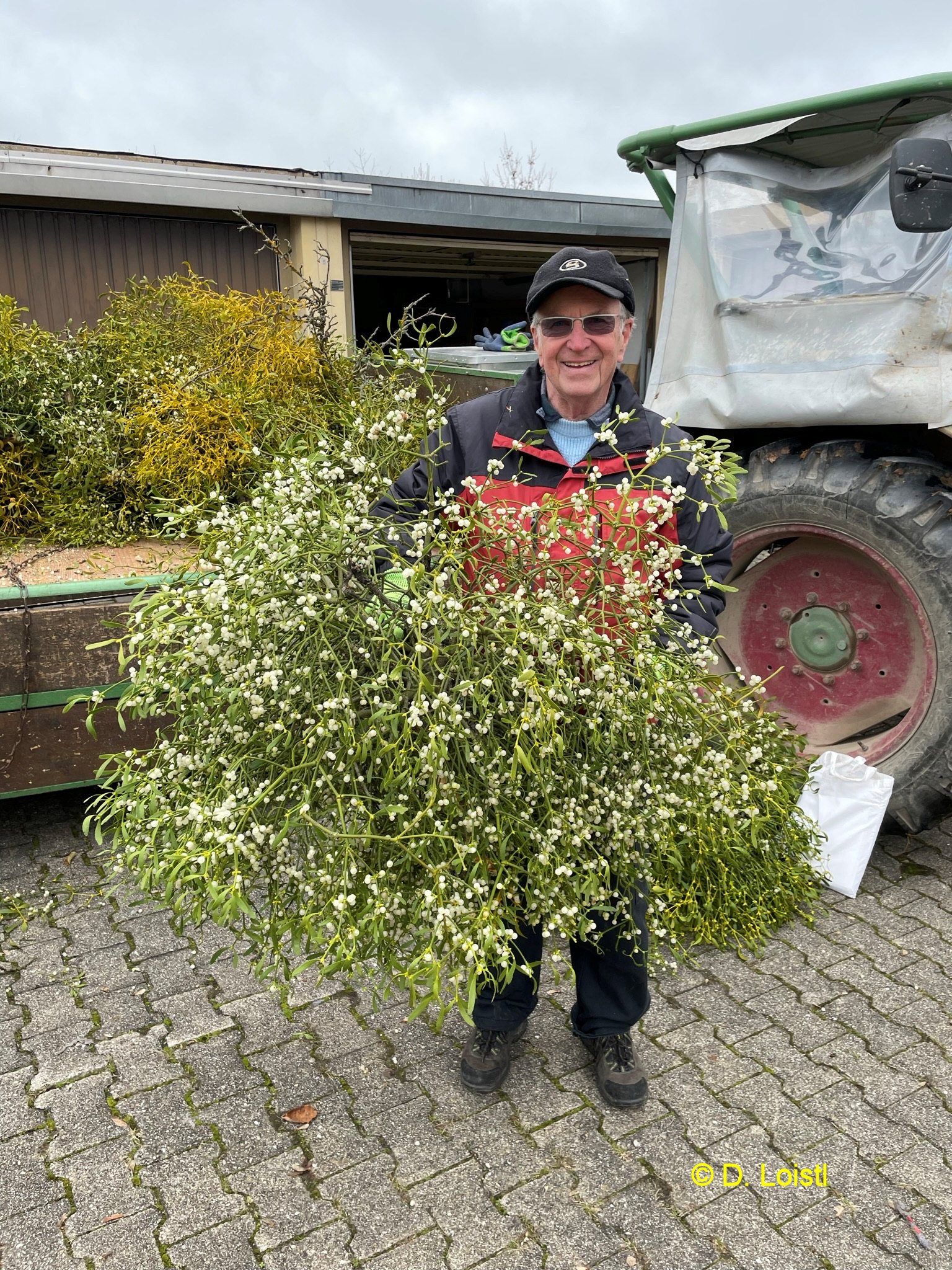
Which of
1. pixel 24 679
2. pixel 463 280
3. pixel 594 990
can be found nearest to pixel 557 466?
pixel 594 990

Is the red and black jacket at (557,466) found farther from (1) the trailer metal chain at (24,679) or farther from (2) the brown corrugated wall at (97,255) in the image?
(2) the brown corrugated wall at (97,255)

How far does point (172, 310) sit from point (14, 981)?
3.58 meters

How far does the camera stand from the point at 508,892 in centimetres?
190

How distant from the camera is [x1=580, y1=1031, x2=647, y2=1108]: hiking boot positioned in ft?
8.58

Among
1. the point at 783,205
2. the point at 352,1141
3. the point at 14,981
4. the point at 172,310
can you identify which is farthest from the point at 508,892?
the point at 172,310

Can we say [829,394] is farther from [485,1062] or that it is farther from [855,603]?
[485,1062]

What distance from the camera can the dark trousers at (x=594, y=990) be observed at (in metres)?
2.59

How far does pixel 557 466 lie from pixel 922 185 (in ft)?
5.51

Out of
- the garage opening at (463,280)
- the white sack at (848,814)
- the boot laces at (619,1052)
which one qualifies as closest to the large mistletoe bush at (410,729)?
the boot laces at (619,1052)

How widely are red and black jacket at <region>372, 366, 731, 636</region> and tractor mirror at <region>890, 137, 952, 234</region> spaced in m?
1.26

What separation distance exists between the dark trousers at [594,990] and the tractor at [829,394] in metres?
1.65

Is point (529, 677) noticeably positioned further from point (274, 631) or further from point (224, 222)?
point (224, 222)

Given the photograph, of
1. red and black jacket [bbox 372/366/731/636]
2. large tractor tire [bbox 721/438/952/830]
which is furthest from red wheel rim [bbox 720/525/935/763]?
red and black jacket [bbox 372/366/731/636]

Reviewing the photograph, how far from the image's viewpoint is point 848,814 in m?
3.64
